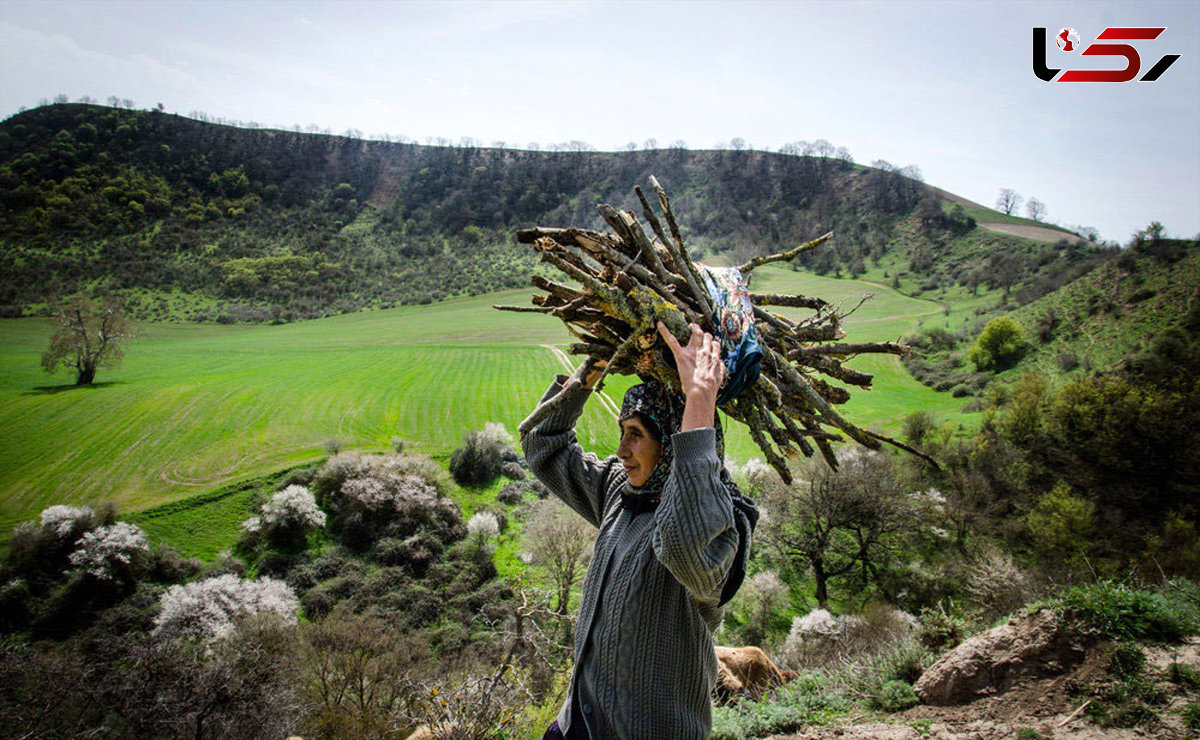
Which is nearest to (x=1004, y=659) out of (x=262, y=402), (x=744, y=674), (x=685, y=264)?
(x=744, y=674)

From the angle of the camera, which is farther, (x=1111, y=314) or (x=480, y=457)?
(x=1111, y=314)

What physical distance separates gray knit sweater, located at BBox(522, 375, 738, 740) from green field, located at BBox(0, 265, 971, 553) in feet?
75.5

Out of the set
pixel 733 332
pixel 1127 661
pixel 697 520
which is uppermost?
pixel 733 332

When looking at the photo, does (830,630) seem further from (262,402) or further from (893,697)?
(262,402)

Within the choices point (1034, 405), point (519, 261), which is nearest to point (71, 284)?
point (519, 261)

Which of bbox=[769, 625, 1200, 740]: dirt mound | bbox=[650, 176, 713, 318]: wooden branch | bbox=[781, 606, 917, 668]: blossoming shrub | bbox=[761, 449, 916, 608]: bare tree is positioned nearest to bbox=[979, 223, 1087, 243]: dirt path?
bbox=[761, 449, 916, 608]: bare tree

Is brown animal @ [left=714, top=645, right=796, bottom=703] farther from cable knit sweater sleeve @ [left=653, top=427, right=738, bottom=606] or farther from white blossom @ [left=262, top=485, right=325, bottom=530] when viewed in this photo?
white blossom @ [left=262, top=485, right=325, bottom=530]

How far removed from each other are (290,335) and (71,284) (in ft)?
94.6

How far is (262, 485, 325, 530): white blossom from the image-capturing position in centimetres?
2475

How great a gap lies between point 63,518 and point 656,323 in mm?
31863

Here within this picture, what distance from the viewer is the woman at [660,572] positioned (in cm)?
155

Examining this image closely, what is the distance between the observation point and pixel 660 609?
1941 mm

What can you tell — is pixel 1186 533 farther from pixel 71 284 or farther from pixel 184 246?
pixel 184 246

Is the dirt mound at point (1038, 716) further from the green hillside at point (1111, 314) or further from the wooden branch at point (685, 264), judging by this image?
the green hillside at point (1111, 314)
